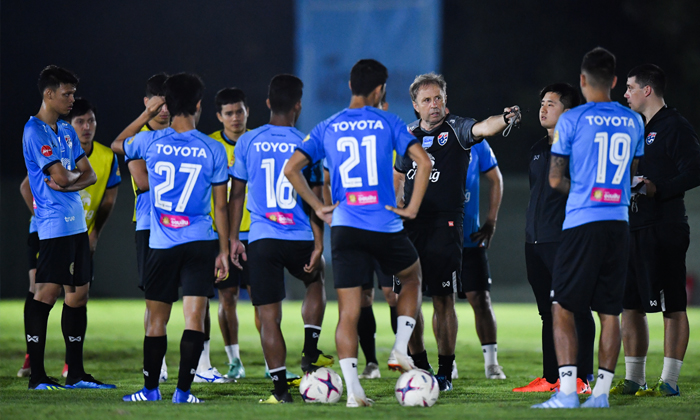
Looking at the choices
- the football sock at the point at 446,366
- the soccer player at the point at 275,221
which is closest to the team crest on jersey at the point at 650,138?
the football sock at the point at 446,366

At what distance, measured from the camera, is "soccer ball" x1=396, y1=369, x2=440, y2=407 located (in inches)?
204

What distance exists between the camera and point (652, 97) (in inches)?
246

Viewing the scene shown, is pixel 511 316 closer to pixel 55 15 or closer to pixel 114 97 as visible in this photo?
pixel 114 97

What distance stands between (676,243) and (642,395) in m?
1.16

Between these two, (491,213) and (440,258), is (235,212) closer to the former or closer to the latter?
(440,258)

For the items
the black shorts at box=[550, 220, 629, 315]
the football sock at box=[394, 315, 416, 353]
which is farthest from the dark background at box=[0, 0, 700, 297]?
the black shorts at box=[550, 220, 629, 315]

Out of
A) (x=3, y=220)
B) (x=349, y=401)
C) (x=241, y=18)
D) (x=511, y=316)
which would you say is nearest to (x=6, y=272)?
(x=3, y=220)

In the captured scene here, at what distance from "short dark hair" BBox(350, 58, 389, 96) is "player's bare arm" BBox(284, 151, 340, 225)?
590 mm

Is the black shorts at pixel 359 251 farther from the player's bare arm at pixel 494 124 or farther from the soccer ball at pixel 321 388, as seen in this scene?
the player's bare arm at pixel 494 124

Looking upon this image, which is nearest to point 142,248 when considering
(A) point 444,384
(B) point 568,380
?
(A) point 444,384

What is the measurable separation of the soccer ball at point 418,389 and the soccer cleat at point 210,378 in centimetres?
240

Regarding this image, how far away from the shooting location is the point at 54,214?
6484 mm

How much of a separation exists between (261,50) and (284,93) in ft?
63.8

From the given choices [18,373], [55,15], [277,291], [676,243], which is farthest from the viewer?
[55,15]
